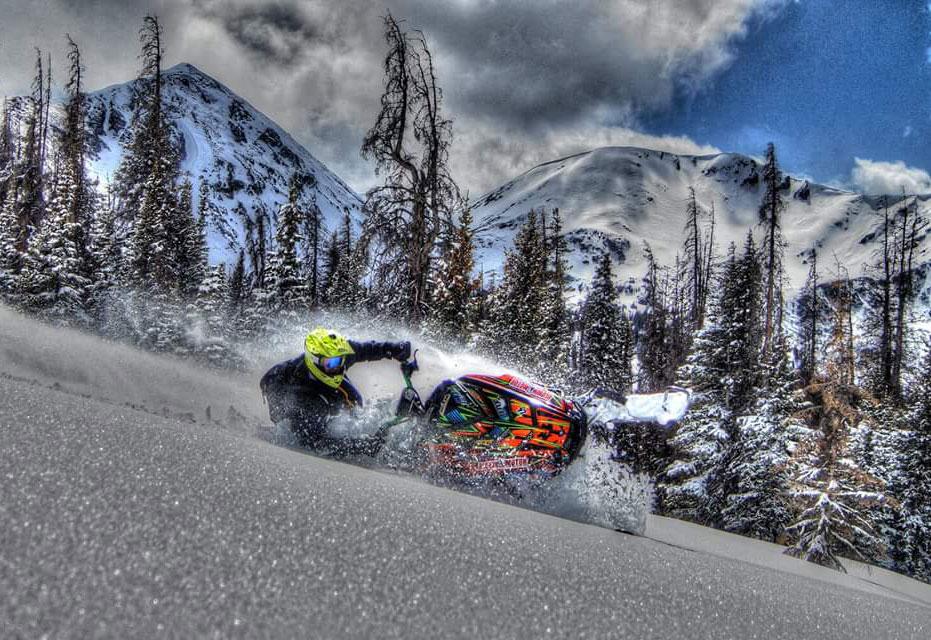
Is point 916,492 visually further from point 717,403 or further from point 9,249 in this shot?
point 9,249

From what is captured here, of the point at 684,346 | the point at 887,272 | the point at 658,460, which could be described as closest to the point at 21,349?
the point at 658,460

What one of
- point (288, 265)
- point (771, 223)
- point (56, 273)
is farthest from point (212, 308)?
point (771, 223)

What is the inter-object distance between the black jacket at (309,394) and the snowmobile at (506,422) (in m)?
0.62

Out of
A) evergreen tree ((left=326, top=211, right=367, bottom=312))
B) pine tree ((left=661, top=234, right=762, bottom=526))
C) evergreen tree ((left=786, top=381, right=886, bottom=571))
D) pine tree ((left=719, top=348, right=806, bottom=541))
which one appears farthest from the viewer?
evergreen tree ((left=326, top=211, right=367, bottom=312))

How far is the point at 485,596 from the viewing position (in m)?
1.45

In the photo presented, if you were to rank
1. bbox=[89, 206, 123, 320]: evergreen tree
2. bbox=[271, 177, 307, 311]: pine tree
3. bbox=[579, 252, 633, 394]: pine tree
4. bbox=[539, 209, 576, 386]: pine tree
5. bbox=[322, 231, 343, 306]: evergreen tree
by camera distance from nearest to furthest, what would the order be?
bbox=[89, 206, 123, 320]: evergreen tree, bbox=[539, 209, 576, 386]: pine tree, bbox=[271, 177, 307, 311]: pine tree, bbox=[579, 252, 633, 394]: pine tree, bbox=[322, 231, 343, 306]: evergreen tree

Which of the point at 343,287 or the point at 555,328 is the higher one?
the point at 343,287

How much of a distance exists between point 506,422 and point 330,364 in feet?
6.25

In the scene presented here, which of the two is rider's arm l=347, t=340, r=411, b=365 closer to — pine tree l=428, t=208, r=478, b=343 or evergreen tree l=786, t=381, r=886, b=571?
evergreen tree l=786, t=381, r=886, b=571

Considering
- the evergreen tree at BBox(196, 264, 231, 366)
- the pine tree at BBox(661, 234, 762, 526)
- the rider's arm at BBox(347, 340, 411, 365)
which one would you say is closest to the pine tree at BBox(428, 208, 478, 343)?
the evergreen tree at BBox(196, 264, 231, 366)

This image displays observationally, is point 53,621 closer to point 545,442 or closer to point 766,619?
point 766,619

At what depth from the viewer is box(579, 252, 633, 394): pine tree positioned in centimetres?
2617

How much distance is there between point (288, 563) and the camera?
51.8 inches

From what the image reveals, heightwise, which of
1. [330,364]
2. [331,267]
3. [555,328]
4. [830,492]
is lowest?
[830,492]
